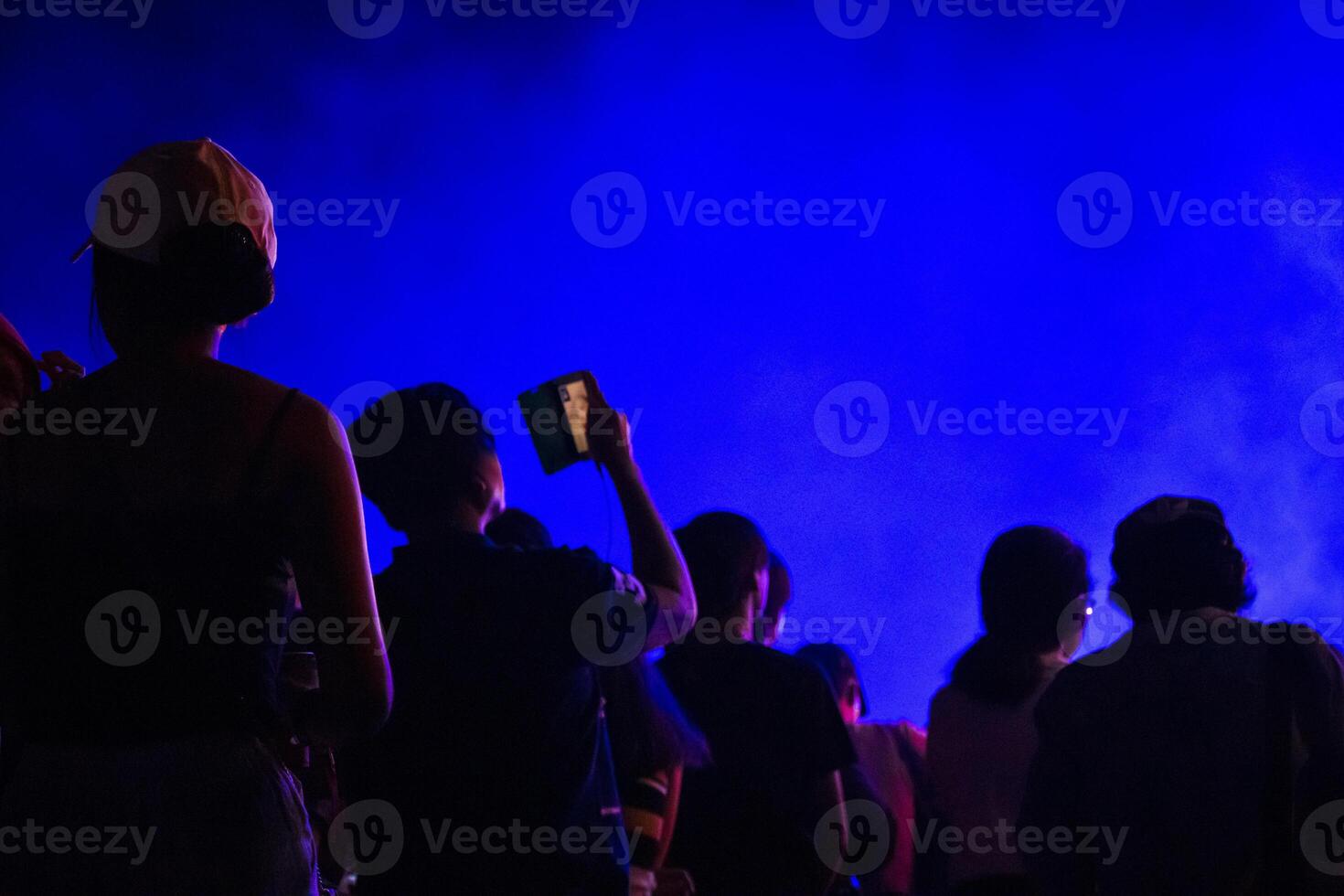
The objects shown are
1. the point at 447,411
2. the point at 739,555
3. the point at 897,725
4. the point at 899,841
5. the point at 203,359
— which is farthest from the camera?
the point at 897,725

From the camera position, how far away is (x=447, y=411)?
65.0 inches

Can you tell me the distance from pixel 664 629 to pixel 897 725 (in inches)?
50.8

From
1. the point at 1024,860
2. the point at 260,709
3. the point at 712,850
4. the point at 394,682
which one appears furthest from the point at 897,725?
the point at 260,709

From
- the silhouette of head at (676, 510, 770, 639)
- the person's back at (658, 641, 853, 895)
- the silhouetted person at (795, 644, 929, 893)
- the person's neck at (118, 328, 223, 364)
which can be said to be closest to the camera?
the person's neck at (118, 328, 223, 364)

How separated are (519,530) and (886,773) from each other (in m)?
0.99

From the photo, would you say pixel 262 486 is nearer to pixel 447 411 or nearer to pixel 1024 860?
pixel 447 411

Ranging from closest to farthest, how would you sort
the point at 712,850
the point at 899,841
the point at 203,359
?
the point at 203,359
the point at 712,850
the point at 899,841

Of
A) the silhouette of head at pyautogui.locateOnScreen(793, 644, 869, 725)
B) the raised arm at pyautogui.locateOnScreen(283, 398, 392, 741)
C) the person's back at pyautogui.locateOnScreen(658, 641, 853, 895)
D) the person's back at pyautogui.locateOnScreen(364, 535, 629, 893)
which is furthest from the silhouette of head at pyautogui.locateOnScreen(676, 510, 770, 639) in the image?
the raised arm at pyautogui.locateOnScreen(283, 398, 392, 741)

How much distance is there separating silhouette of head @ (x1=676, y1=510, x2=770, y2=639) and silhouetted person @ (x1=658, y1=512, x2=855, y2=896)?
59mm

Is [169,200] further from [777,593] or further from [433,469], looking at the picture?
[777,593]

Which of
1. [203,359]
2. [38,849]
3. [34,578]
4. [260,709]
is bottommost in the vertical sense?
[38,849]

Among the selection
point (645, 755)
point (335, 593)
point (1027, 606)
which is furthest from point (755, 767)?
point (335, 593)

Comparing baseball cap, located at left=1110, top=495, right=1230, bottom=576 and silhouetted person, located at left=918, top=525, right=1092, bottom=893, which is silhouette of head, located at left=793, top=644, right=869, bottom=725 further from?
baseball cap, located at left=1110, top=495, right=1230, bottom=576

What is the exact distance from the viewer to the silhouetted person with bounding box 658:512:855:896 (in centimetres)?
187
